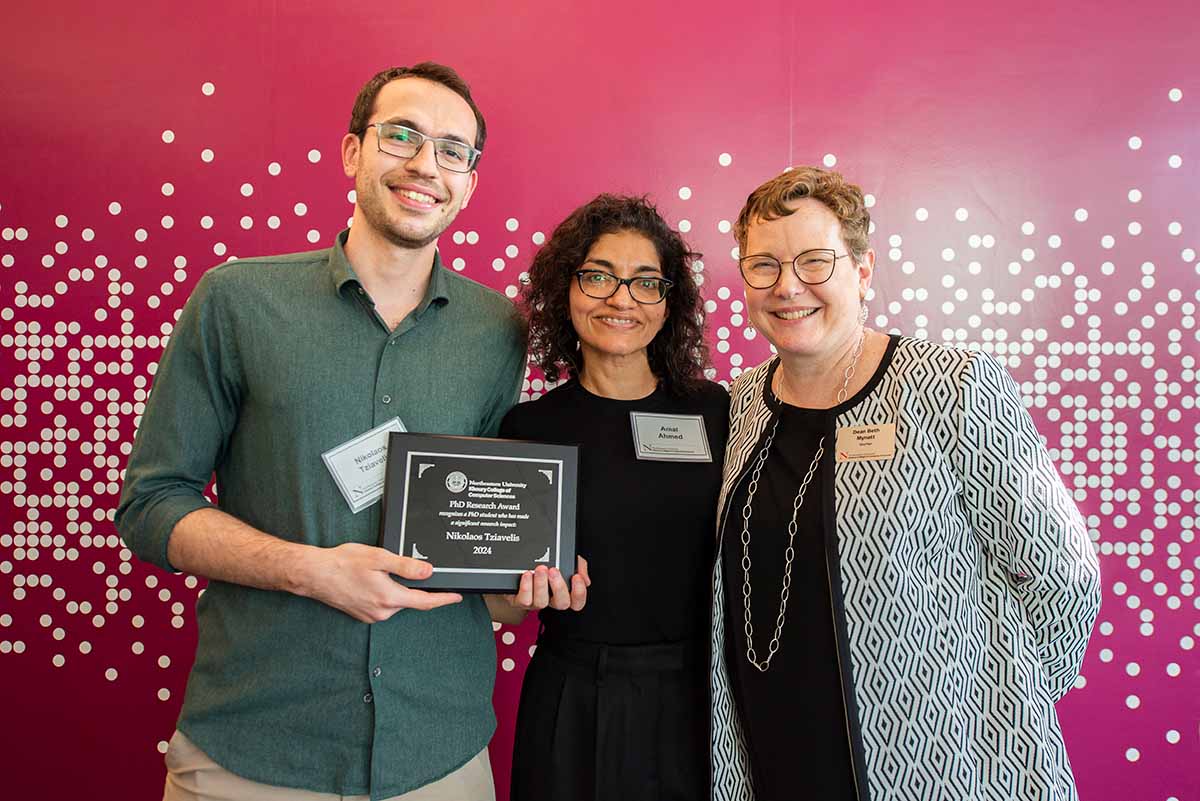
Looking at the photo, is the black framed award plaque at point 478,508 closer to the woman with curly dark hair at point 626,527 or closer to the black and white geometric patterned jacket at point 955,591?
the woman with curly dark hair at point 626,527

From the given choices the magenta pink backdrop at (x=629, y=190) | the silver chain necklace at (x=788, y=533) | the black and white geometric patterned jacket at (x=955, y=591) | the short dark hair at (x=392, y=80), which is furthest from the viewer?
the magenta pink backdrop at (x=629, y=190)

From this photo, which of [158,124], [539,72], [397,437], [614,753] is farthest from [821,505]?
[158,124]

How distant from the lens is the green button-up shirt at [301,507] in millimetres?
1617

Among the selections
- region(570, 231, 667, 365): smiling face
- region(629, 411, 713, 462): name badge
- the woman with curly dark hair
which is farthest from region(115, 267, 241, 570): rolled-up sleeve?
region(629, 411, 713, 462): name badge

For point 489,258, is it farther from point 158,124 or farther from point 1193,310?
point 1193,310

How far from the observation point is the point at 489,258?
2857 millimetres

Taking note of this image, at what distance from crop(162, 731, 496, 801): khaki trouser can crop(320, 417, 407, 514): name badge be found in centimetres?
58

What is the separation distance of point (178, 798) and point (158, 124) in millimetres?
2298

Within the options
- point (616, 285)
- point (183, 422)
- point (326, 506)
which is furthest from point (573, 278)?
point (183, 422)

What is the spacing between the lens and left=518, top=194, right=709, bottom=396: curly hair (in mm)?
2145

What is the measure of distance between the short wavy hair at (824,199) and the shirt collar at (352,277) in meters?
0.74

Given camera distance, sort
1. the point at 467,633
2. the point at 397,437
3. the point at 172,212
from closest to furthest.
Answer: the point at 397,437
the point at 467,633
the point at 172,212

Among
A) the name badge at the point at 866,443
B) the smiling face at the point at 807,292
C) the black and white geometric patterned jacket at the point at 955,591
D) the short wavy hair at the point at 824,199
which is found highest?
the short wavy hair at the point at 824,199

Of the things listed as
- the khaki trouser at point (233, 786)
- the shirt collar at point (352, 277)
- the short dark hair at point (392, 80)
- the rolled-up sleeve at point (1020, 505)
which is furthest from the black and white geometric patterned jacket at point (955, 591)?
the short dark hair at point (392, 80)
